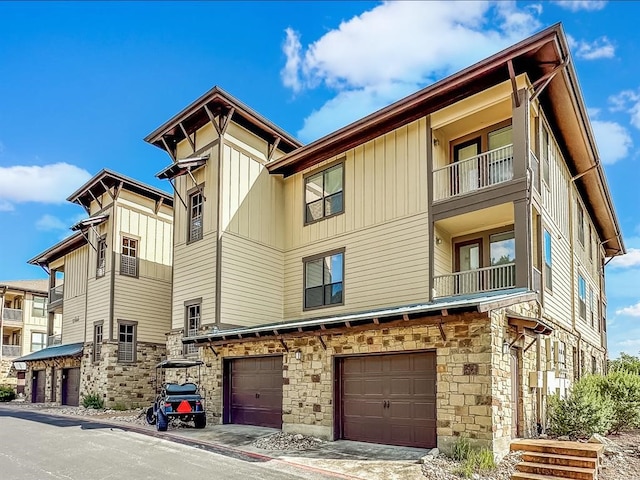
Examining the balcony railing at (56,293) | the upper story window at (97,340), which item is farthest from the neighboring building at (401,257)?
the balcony railing at (56,293)

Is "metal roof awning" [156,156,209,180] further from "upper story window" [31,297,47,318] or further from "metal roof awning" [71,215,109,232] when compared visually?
"upper story window" [31,297,47,318]

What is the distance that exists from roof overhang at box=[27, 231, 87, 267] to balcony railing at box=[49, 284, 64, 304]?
1.69 m

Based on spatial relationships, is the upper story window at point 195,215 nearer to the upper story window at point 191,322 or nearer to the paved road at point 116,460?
the upper story window at point 191,322

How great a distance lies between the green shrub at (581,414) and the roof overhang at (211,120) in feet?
41.2

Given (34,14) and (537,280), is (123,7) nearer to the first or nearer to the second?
(34,14)

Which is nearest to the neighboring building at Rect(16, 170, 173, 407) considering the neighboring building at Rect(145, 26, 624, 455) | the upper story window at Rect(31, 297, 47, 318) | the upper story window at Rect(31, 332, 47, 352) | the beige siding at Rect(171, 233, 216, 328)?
the neighboring building at Rect(145, 26, 624, 455)

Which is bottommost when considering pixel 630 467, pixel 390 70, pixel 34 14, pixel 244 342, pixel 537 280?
pixel 630 467

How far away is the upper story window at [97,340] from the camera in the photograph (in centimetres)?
2283

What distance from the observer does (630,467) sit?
33.3 feet

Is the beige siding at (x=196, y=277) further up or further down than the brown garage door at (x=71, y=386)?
further up

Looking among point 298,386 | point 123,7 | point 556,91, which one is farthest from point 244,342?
point 556,91

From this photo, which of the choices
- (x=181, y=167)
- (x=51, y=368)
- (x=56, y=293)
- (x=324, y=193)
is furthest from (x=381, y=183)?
(x=56, y=293)

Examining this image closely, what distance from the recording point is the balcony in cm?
3925

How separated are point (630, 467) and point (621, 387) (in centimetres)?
405
